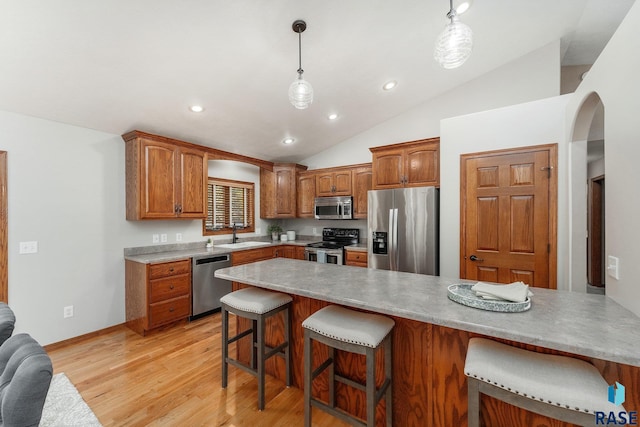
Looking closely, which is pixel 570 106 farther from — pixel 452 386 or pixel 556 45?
pixel 452 386

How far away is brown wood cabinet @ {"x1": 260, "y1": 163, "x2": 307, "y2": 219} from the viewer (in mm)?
4961

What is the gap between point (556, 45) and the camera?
10.1ft

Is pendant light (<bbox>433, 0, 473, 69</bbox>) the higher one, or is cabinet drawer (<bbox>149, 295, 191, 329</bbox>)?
pendant light (<bbox>433, 0, 473, 69</bbox>)

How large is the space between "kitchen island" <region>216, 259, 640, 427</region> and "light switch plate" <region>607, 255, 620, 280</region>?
0.46ft

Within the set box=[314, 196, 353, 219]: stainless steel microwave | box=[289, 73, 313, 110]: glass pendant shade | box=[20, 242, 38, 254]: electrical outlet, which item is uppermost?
box=[289, 73, 313, 110]: glass pendant shade

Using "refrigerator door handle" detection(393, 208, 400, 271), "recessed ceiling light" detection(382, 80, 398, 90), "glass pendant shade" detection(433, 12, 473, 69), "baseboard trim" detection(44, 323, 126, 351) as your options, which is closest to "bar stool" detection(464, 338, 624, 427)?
"glass pendant shade" detection(433, 12, 473, 69)

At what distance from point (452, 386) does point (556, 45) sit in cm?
390

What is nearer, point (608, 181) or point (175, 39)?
point (608, 181)

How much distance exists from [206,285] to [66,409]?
5.89ft

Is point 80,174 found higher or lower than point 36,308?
higher

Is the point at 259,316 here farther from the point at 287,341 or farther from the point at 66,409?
the point at 66,409

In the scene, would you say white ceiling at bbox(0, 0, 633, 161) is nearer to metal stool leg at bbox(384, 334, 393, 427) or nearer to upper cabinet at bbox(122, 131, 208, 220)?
upper cabinet at bbox(122, 131, 208, 220)

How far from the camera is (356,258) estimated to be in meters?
3.99

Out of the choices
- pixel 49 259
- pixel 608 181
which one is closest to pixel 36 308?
pixel 49 259
